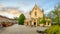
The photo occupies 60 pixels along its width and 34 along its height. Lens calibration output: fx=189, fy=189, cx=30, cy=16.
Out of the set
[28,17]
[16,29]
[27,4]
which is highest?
[27,4]

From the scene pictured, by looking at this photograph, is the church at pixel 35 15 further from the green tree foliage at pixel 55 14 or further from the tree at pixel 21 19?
the green tree foliage at pixel 55 14

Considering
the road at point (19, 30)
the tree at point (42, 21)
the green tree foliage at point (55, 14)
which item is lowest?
the road at point (19, 30)

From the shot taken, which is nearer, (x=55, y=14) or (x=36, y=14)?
(x=36, y=14)

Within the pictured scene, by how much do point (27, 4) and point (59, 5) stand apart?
79cm

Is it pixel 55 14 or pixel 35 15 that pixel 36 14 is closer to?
pixel 35 15

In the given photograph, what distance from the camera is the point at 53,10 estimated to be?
15.2 feet

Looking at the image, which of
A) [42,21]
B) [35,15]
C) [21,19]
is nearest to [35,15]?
[35,15]

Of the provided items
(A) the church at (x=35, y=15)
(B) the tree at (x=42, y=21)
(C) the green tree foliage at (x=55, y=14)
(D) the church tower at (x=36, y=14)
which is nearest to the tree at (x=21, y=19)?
(A) the church at (x=35, y=15)

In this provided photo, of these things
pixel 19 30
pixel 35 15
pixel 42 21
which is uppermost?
pixel 35 15

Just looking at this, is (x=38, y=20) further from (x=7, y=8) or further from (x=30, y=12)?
(x=7, y=8)

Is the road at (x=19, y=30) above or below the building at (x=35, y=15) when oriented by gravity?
below

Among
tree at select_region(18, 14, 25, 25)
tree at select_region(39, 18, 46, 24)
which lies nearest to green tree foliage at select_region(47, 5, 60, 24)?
tree at select_region(39, 18, 46, 24)

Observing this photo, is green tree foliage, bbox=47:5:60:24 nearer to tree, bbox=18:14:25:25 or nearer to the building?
the building

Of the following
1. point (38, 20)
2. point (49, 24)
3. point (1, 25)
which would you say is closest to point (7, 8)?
point (1, 25)
